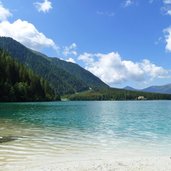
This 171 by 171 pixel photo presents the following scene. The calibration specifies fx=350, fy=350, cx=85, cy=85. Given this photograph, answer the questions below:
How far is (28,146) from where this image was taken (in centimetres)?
2870

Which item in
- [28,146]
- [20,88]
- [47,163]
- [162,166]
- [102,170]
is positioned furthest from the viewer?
[20,88]

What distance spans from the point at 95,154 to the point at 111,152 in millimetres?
1788

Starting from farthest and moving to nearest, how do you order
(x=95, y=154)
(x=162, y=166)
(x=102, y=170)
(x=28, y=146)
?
(x=28, y=146)
(x=95, y=154)
(x=162, y=166)
(x=102, y=170)

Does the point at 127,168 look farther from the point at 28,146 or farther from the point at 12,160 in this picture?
the point at 28,146

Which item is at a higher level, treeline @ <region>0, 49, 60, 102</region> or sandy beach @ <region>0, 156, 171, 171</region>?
treeline @ <region>0, 49, 60, 102</region>

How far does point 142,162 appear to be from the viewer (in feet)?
70.3

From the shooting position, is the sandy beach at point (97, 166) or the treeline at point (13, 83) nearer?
the sandy beach at point (97, 166)

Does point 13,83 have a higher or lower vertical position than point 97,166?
higher

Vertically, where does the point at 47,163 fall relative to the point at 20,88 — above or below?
below

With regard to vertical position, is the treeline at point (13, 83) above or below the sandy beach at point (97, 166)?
above

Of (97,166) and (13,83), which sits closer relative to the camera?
(97,166)

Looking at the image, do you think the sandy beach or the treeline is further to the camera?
the treeline

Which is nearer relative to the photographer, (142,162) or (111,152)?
(142,162)

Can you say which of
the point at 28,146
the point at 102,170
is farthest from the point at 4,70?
the point at 102,170
